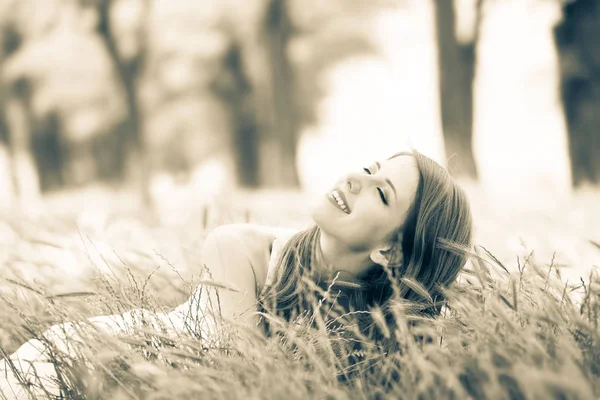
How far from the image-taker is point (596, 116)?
9.56 m

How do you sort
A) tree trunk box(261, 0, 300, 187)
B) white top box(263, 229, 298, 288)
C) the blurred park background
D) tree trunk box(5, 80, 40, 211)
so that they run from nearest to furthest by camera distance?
1. white top box(263, 229, 298, 288)
2. the blurred park background
3. tree trunk box(261, 0, 300, 187)
4. tree trunk box(5, 80, 40, 211)

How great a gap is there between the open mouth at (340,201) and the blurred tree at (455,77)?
6.14 m

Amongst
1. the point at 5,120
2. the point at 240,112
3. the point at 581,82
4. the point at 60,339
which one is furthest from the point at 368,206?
the point at 5,120

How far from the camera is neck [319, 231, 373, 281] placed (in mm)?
2600

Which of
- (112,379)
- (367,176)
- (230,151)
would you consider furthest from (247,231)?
(230,151)

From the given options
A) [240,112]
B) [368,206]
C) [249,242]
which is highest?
[240,112]

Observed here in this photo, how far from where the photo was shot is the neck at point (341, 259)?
2.60 m

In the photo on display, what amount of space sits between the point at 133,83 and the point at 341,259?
38.3 feet

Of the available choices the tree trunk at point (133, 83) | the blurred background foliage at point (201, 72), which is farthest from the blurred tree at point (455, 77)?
the tree trunk at point (133, 83)

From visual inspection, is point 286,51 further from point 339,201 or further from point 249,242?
point 339,201

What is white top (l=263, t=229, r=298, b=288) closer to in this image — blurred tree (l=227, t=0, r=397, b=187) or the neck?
the neck

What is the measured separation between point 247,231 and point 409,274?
0.70 metres

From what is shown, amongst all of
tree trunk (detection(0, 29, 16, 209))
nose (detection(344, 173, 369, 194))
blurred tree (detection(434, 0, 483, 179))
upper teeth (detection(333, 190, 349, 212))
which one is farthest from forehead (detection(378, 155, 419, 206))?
tree trunk (detection(0, 29, 16, 209))

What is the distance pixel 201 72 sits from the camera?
15578mm
